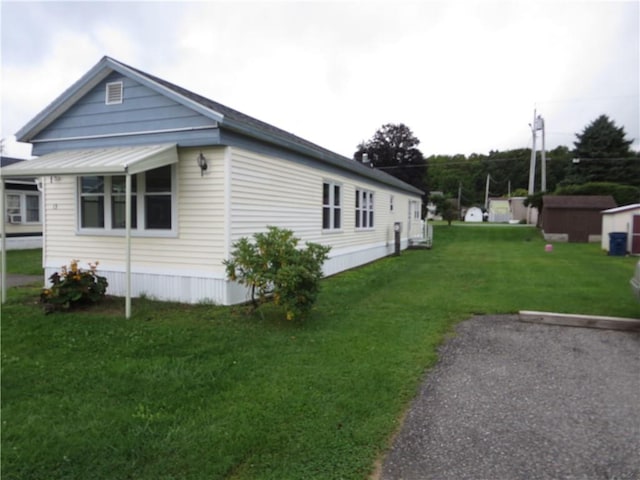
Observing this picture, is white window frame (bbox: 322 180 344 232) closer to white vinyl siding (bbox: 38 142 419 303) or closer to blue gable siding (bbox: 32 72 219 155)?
white vinyl siding (bbox: 38 142 419 303)

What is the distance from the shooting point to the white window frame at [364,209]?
13.7m

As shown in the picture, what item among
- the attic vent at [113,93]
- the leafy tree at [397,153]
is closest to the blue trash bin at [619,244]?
the attic vent at [113,93]

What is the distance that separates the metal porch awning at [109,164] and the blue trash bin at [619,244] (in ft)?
58.1

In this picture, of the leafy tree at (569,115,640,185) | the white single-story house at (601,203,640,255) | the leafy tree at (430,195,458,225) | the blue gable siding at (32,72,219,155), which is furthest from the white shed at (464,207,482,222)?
the blue gable siding at (32,72,219,155)

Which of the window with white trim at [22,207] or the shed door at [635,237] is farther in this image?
the window with white trim at [22,207]

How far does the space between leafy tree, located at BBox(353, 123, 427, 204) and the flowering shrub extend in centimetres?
3194

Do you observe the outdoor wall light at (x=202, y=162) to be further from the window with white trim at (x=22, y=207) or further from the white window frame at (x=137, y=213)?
the window with white trim at (x=22, y=207)

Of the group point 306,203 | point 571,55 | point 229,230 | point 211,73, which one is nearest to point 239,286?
point 229,230

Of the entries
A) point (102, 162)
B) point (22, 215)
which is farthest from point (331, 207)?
point (22, 215)

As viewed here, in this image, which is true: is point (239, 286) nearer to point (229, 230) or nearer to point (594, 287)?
point (229, 230)

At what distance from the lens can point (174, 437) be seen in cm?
284

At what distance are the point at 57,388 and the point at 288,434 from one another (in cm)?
227

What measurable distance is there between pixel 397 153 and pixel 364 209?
995 inches

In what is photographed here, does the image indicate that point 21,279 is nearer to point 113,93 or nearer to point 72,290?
point 72,290
